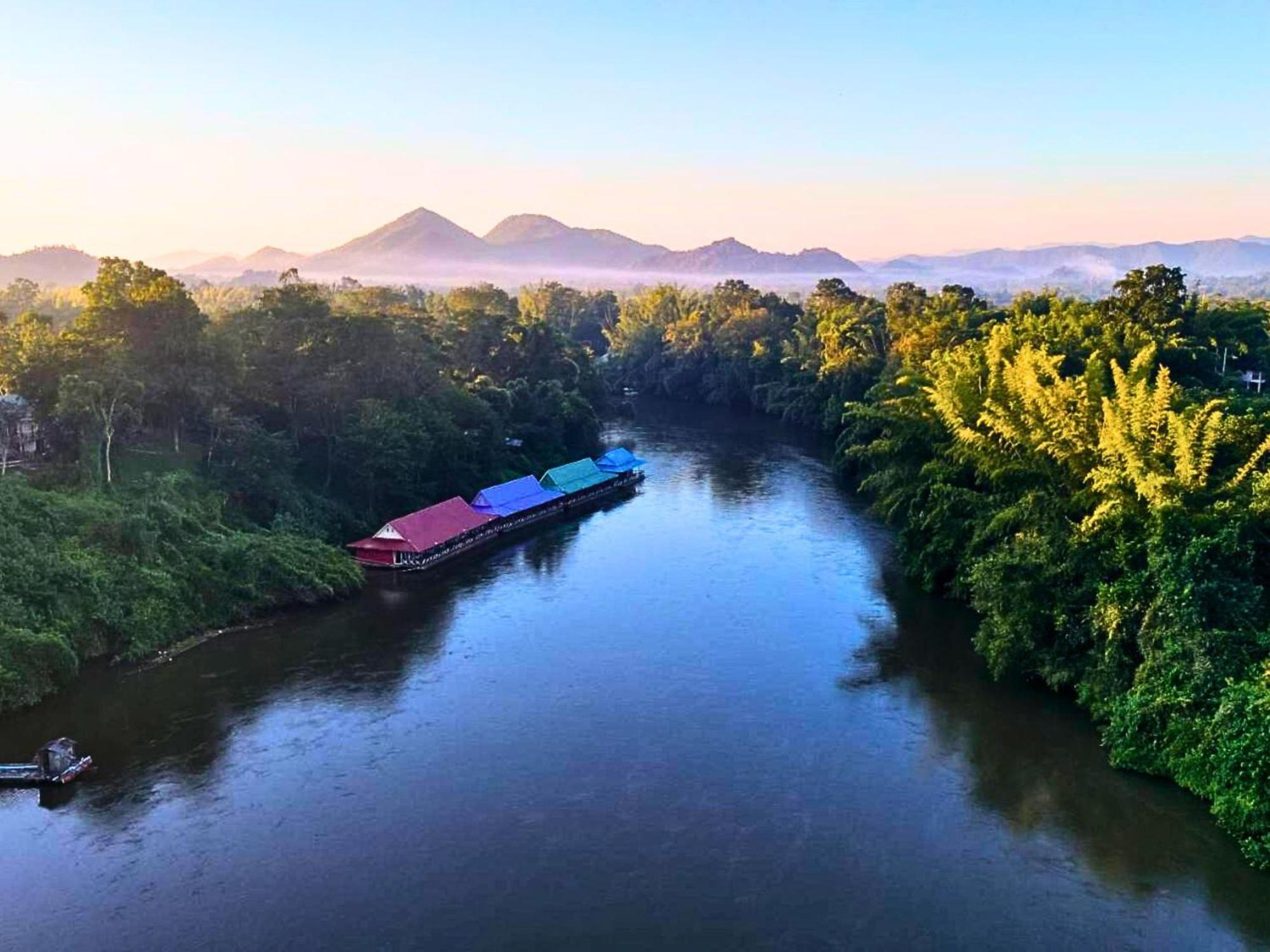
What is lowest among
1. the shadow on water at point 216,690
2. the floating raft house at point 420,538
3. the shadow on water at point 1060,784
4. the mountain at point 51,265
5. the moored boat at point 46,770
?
the shadow on water at point 1060,784

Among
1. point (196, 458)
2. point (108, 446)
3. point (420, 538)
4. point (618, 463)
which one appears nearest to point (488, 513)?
point (420, 538)

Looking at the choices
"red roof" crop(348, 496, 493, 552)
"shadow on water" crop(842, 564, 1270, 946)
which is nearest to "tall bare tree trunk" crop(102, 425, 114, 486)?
"red roof" crop(348, 496, 493, 552)

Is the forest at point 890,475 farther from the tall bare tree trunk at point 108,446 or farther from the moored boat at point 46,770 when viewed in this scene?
the moored boat at point 46,770

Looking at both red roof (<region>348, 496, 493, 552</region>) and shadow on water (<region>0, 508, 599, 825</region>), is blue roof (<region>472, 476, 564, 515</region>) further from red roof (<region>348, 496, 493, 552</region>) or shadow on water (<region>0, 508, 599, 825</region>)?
shadow on water (<region>0, 508, 599, 825</region>)

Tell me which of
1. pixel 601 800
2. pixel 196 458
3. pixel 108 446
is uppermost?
pixel 108 446

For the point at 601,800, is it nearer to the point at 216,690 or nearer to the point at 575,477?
the point at 216,690

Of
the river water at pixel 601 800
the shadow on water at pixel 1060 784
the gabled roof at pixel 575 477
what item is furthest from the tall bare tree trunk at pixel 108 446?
the shadow on water at pixel 1060 784
